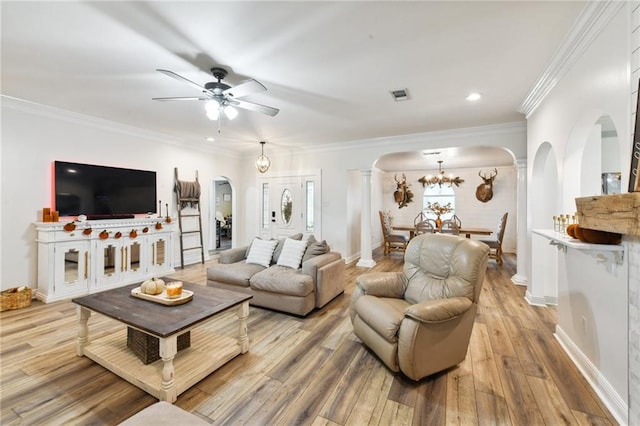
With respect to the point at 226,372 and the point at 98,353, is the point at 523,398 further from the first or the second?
the point at 98,353

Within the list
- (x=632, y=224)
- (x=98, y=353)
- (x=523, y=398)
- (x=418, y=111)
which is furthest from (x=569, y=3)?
(x=98, y=353)

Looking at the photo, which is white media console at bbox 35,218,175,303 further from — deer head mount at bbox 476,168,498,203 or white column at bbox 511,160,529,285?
deer head mount at bbox 476,168,498,203

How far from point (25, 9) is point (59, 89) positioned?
1.64m

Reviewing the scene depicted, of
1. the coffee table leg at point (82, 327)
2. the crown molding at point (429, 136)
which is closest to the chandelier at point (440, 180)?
the crown molding at point (429, 136)

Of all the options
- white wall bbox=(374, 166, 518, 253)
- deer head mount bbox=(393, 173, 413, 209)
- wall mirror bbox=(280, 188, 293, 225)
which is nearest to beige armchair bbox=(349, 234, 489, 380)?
wall mirror bbox=(280, 188, 293, 225)

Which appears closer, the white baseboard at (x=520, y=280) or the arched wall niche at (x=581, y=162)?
the arched wall niche at (x=581, y=162)

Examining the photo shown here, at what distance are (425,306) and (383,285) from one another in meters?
0.69

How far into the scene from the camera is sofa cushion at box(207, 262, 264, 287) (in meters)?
3.49

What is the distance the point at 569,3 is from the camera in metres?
1.81

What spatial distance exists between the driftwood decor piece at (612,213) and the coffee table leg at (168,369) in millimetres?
2640

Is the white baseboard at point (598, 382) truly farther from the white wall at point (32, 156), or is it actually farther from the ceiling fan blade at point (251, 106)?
the white wall at point (32, 156)

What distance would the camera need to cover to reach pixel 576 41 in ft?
6.95

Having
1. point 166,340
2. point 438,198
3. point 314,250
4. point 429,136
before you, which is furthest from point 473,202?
point 166,340

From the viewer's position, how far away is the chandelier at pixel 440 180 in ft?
26.1
